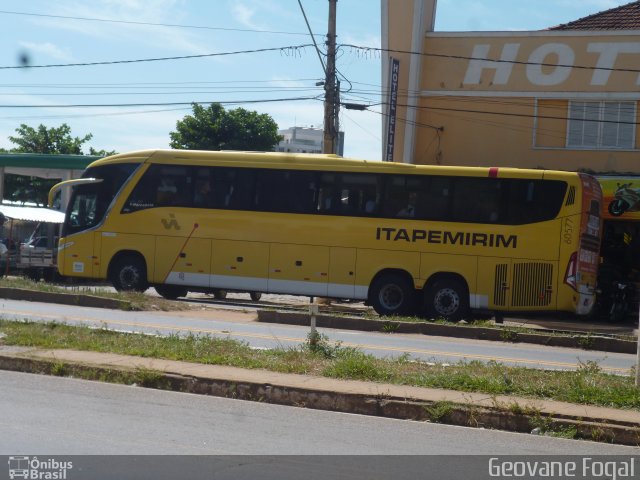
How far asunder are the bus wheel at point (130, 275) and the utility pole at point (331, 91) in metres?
6.78

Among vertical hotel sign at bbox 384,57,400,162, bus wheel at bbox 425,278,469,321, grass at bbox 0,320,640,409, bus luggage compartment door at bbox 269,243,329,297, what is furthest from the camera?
vertical hotel sign at bbox 384,57,400,162

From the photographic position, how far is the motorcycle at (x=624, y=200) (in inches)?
892

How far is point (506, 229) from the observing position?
19.2 m

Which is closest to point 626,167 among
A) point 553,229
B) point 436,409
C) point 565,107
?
point 565,107

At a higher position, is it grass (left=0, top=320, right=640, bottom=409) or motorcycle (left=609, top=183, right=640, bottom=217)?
motorcycle (left=609, top=183, right=640, bottom=217)

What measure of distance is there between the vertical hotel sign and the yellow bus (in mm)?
7786

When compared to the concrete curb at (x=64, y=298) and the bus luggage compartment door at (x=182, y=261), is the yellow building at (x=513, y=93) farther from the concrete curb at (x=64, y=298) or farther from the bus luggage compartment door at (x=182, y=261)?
the concrete curb at (x=64, y=298)

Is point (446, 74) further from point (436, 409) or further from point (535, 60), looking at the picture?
point (436, 409)

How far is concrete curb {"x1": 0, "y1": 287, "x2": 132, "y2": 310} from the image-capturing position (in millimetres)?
19156

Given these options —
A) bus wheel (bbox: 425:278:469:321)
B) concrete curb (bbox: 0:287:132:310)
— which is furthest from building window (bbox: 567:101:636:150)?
concrete curb (bbox: 0:287:132:310)

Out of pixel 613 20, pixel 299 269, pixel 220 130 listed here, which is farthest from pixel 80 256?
pixel 220 130

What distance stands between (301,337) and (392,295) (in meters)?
5.52

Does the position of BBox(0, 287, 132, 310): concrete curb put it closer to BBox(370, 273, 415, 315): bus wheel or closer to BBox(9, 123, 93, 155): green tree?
BBox(370, 273, 415, 315): bus wheel

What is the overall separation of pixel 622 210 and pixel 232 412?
17.0 metres
